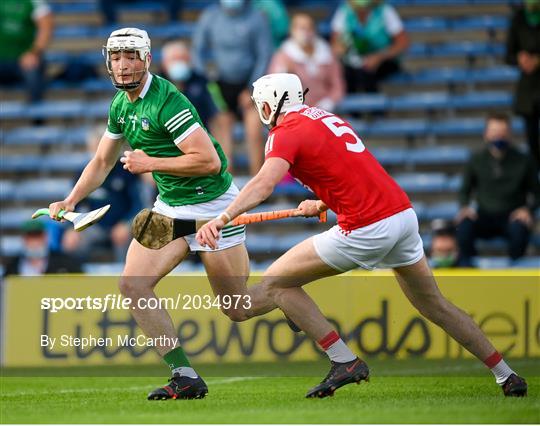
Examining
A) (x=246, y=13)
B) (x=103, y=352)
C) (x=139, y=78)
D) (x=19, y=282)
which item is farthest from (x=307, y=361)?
(x=246, y=13)

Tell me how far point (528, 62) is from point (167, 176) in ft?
20.8

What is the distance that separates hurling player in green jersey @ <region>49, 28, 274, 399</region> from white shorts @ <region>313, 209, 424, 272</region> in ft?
2.39

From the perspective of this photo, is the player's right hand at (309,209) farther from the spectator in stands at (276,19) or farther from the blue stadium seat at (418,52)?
the blue stadium seat at (418,52)

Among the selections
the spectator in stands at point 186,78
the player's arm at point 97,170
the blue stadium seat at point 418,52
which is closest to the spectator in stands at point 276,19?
the blue stadium seat at point 418,52

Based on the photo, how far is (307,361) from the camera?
11320mm

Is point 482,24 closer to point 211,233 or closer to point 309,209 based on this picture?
point 309,209

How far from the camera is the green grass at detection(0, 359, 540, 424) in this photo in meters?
7.55

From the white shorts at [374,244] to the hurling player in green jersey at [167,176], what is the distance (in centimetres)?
73

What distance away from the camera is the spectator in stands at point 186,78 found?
1436cm

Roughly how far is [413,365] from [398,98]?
18.4ft

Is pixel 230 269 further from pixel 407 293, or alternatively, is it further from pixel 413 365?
pixel 413 365

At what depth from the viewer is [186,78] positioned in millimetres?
14375

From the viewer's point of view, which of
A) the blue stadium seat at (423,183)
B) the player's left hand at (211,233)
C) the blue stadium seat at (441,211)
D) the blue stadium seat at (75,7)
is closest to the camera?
the player's left hand at (211,233)

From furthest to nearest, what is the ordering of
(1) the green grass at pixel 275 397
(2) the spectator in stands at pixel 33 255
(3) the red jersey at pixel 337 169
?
(2) the spectator in stands at pixel 33 255 → (3) the red jersey at pixel 337 169 → (1) the green grass at pixel 275 397
